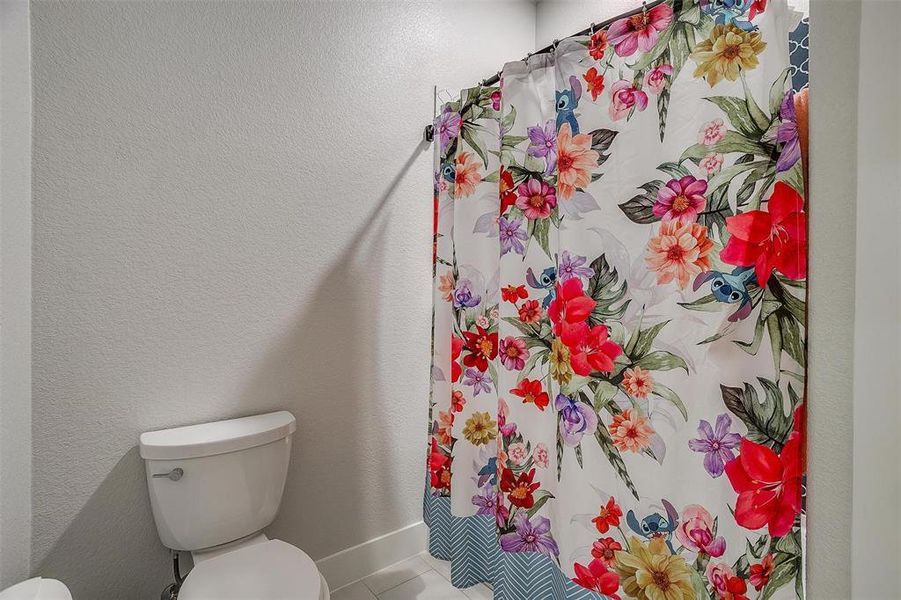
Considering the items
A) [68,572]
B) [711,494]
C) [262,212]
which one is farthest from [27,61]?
[711,494]

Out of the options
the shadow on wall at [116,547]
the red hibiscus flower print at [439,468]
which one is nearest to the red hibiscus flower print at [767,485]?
the red hibiscus flower print at [439,468]

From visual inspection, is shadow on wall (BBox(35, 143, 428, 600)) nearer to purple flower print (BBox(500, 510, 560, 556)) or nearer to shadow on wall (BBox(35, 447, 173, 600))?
shadow on wall (BBox(35, 447, 173, 600))

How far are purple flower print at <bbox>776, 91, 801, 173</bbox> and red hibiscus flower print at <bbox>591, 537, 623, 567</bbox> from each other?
960mm

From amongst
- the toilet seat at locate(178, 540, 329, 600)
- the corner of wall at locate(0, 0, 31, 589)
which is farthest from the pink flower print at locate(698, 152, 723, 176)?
the corner of wall at locate(0, 0, 31, 589)

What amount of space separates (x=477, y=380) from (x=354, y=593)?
1.01 m

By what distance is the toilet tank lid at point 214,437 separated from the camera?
1.26 meters

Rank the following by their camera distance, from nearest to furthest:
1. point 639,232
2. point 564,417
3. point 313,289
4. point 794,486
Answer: point 794,486
point 639,232
point 564,417
point 313,289

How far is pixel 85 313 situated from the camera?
1.25 metres

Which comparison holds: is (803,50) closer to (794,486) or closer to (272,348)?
(794,486)

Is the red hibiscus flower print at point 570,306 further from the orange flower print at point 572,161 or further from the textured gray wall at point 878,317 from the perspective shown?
the textured gray wall at point 878,317

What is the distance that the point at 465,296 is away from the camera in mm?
1511

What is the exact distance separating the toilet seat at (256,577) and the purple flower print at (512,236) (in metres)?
1.05

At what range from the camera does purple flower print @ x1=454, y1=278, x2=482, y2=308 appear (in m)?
1.49

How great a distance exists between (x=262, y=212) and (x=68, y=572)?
1.19 metres
